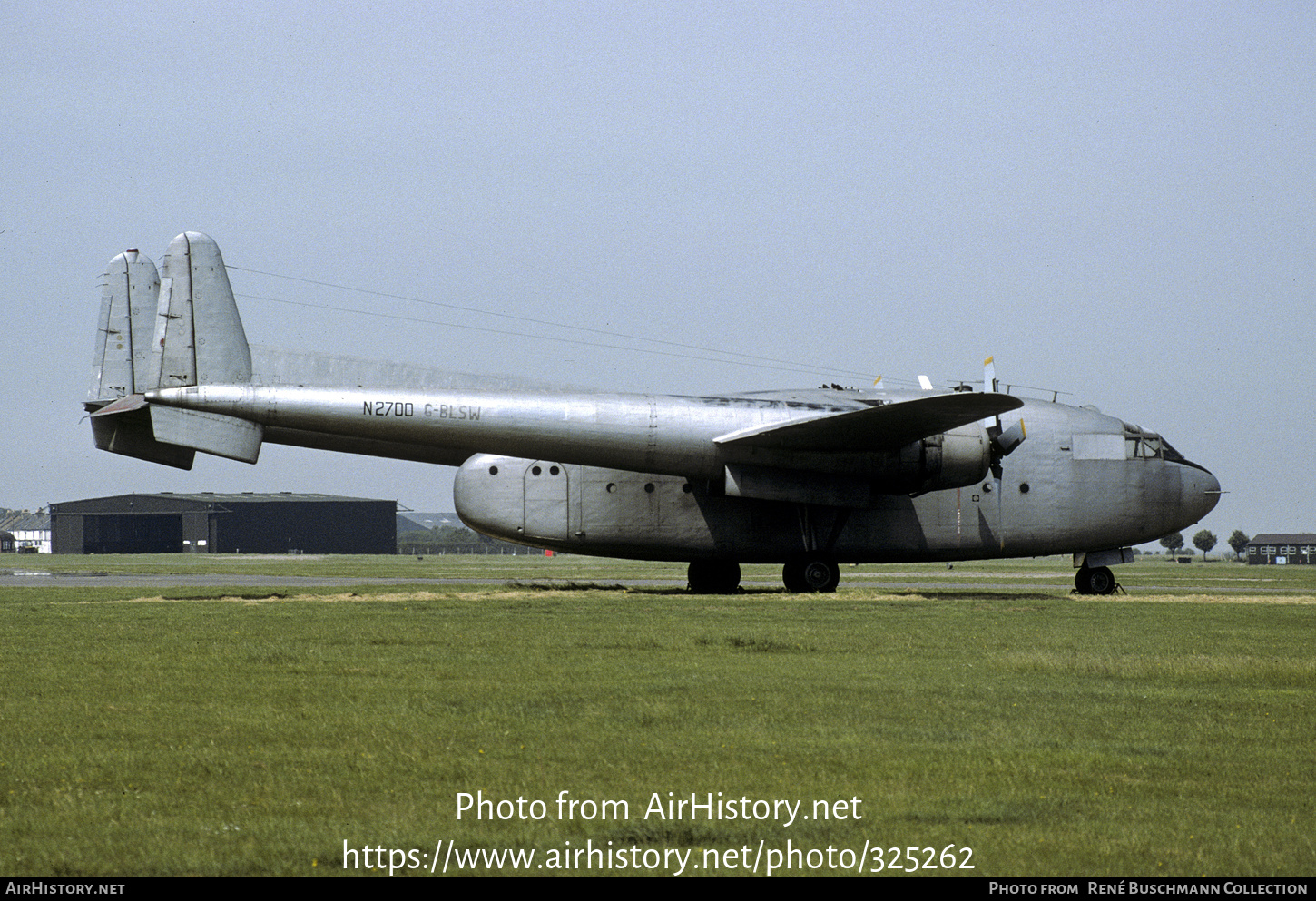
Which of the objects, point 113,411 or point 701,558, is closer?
point 113,411

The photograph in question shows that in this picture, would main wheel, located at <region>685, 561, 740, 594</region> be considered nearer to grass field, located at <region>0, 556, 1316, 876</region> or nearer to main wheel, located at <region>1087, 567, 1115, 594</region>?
main wheel, located at <region>1087, 567, 1115, 594</region>

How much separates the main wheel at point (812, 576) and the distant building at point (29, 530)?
14030 centimetres

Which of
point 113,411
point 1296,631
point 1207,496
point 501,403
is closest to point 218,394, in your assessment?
point 113,411

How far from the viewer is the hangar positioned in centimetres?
13400

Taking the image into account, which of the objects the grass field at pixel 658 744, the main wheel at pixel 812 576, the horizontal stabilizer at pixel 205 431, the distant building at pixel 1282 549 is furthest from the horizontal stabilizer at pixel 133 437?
the distant building at pixel 1282 549

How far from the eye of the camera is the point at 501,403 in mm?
27828

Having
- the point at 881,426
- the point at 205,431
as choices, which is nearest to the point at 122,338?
the point at 205,431

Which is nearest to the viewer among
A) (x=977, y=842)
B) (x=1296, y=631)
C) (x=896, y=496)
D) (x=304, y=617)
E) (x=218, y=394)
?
(x=977, y=842)

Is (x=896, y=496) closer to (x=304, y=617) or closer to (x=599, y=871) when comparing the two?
(x=304, y=617)

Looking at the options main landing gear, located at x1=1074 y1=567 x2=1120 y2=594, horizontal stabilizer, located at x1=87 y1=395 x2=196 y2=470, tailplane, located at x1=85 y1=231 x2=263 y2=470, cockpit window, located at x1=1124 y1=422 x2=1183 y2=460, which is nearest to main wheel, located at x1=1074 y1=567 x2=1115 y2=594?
main landing gear, located at x1=1074 y1=567 x2=1120 y2=594

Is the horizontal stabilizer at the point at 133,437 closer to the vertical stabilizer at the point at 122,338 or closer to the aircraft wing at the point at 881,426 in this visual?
the vertical stabilizer at the point at 122,338

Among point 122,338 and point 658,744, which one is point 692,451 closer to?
Answer: point 122,338

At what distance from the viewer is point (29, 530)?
537ft

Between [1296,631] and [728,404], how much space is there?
43.5 feet
